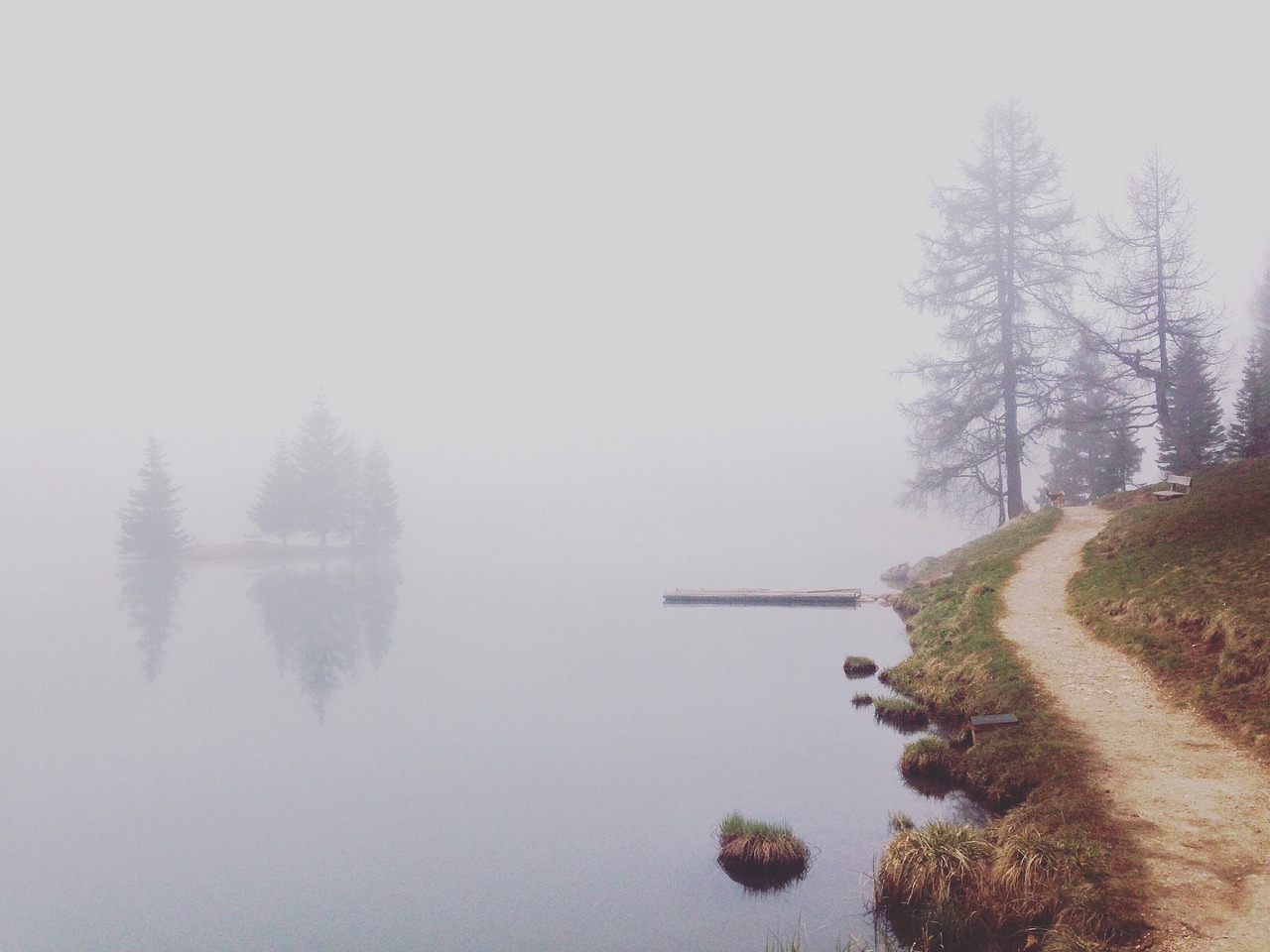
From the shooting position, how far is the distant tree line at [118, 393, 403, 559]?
52.2m

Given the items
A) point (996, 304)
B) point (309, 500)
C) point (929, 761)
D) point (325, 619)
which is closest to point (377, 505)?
point (309, 500)

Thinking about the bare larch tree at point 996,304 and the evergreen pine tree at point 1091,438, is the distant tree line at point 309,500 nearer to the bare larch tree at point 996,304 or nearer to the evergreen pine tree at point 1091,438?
the bare larch tree at point 996,304

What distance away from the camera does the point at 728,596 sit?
31.7 m

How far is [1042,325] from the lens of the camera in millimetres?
32250

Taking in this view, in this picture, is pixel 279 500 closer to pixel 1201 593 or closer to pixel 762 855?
pixel 762 855

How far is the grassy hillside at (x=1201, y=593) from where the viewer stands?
36.8ft

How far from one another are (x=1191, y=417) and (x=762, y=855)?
30.8m

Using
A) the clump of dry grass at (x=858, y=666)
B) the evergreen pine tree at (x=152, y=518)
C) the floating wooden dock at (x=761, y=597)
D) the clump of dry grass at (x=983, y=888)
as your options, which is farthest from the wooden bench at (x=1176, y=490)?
the evergreen pine tree at (x=152, y=518)

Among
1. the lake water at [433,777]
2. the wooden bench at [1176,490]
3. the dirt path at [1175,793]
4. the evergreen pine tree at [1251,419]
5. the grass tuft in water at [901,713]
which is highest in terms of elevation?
the evergreen pine tree at [1251,419]

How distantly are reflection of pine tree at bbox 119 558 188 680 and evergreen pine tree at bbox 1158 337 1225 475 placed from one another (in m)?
38.0

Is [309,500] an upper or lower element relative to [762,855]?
upper

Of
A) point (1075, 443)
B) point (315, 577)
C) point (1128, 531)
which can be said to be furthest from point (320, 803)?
point (1075, 443)

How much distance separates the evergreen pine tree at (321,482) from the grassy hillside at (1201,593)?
173 ft

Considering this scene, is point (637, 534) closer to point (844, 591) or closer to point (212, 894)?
point (844, 591)
